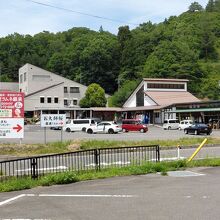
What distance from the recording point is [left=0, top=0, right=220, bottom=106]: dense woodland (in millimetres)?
98562

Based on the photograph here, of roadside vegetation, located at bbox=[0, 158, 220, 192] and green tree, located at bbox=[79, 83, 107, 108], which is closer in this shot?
roadside vegetation, located at bbox=[0, 158, 220, 192]

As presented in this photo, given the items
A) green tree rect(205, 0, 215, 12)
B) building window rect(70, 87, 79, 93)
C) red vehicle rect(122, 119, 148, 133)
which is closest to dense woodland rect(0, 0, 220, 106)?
building window rect(70, 87, 79, 93)

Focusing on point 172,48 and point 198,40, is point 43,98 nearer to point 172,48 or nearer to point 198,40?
point 172,48

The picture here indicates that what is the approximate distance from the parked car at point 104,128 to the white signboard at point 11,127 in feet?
93.3

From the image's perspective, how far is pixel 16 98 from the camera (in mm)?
21094

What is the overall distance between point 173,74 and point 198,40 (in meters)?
25.2

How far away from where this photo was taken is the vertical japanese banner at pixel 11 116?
66.8 feet

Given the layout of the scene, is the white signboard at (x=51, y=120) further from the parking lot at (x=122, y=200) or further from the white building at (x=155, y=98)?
the white building at (x=155, y=98)

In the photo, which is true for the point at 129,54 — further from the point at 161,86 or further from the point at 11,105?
the point at 11,105

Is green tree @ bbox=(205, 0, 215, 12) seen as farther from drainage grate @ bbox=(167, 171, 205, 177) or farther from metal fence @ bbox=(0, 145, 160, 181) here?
drainage grate @ bbox=(167, 171, 205, 177)

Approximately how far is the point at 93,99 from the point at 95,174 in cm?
7772

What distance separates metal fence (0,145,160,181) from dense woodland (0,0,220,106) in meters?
76.2

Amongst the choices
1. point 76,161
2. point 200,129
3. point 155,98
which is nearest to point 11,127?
point 76,161

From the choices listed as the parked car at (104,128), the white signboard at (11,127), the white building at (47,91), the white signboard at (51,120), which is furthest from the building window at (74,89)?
the white signboard at (11,127)
